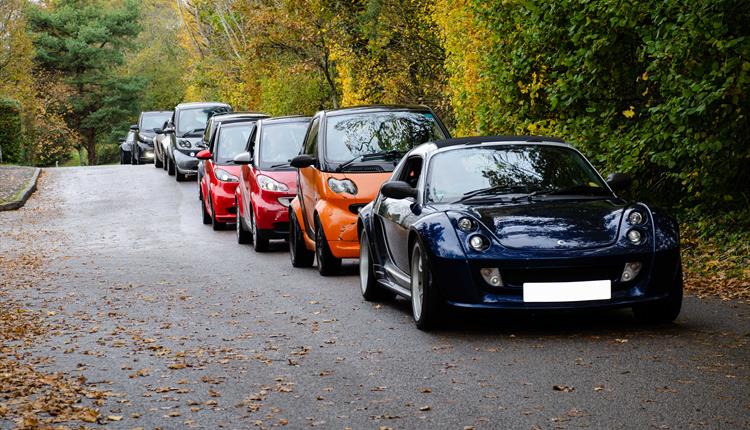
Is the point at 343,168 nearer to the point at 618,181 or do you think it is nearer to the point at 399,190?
the point at 399,190

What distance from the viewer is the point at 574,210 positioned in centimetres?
982

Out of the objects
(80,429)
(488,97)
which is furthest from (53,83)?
(80,429)

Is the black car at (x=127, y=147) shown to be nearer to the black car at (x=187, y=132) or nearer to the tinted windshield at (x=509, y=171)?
the black car at (x=187, y=132)

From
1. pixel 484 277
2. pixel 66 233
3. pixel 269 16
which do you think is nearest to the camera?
pixel 484 277

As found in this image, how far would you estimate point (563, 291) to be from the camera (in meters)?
9.24

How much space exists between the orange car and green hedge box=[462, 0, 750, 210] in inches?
62.5

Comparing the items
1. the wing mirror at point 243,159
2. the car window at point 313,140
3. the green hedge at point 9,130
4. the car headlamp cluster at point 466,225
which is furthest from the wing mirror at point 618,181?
the green hedge at point 9,130

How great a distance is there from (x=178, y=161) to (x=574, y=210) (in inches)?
1030

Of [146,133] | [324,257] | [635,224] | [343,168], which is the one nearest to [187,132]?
[146,133]

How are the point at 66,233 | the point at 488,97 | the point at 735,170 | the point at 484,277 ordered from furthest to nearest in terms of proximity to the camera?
the point at 66,233 < the point at 488,97 < the point at 735,170 < the point at 484,277

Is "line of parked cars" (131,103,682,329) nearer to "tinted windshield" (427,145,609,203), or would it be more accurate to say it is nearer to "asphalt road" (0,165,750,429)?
"tinted windshield" (427,145,609,203)

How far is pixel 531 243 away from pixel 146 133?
4125 centimetres

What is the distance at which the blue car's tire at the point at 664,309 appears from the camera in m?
9.55

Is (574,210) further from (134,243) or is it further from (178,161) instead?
(178,161)
